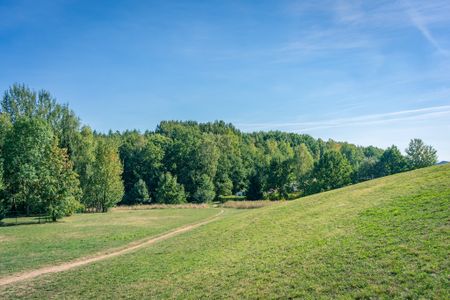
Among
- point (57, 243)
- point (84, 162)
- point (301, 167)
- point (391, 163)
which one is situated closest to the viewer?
point (57, 243)

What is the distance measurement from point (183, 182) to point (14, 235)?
6870 cm

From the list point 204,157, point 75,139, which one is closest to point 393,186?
point 75,139

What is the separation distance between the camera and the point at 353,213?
903 inches

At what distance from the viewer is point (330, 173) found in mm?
87188

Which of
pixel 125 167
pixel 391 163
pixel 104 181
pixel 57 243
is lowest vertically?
pixel 57 243

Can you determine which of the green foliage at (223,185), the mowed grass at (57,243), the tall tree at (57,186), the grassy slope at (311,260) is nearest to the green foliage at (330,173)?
the green foliage at (223,185)

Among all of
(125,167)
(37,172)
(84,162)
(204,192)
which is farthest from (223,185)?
(37,172)

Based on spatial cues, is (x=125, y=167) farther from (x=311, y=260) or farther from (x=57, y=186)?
(x=311, y=260)

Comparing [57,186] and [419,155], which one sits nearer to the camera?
[57,186]

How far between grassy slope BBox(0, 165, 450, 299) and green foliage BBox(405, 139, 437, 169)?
79489 millimetres

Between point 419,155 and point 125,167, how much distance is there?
9439 cm

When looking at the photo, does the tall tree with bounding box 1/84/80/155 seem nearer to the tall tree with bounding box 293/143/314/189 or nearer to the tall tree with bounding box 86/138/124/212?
the tall tree with bounding box 86/138/124/212

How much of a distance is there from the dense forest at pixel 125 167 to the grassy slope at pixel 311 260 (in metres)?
36.3

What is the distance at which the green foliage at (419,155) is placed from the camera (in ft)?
309
